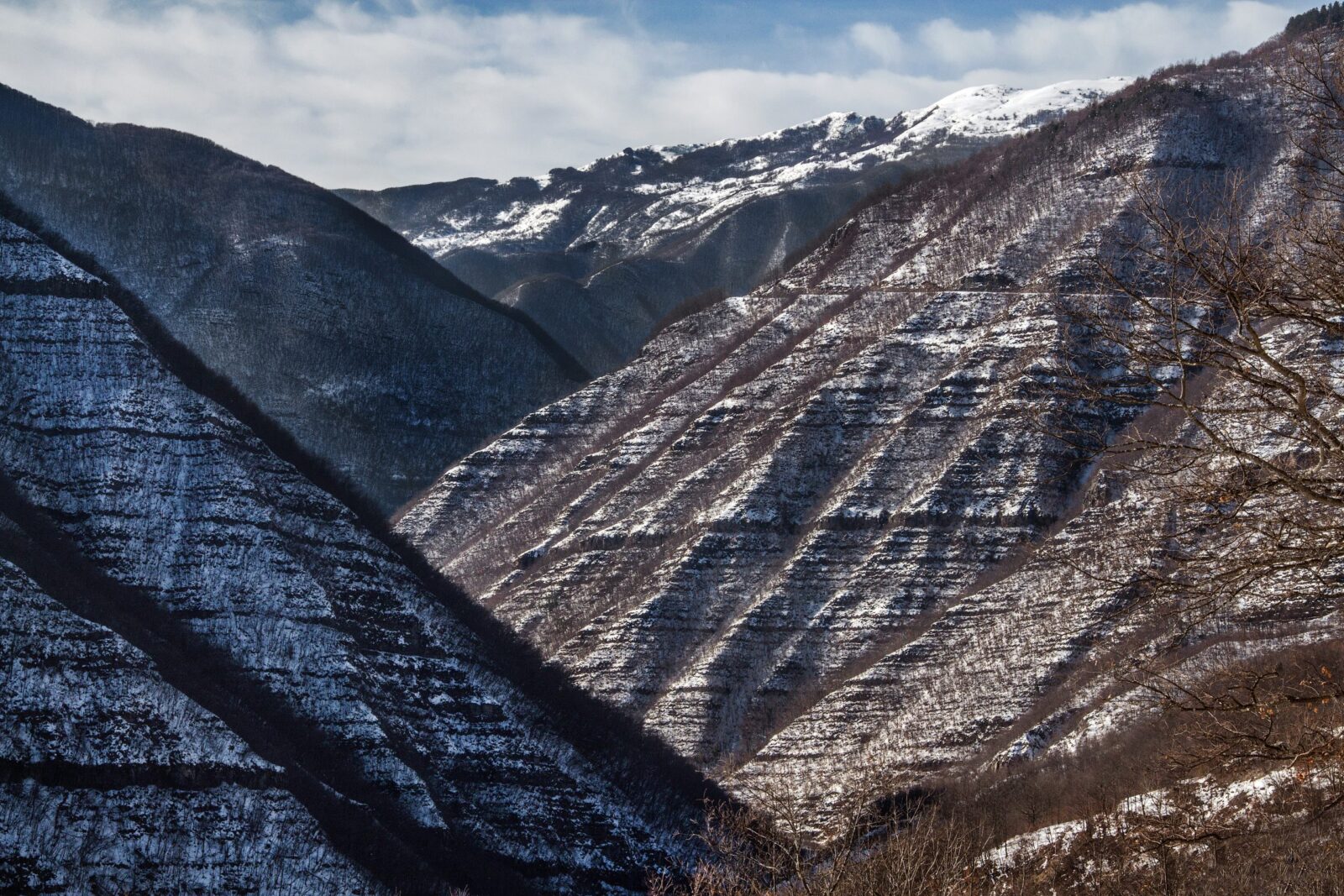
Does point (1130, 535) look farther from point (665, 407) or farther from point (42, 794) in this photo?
point (42, 794)

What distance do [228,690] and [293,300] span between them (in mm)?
111701

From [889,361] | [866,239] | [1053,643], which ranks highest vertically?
[866,239]

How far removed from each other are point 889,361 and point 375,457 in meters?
63.6

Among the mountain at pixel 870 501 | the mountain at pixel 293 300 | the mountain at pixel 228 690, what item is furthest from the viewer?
the mountain at pixel 293 300

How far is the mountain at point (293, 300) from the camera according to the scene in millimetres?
151875

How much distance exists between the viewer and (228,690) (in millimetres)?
58312

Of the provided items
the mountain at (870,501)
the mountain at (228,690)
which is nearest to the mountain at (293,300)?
the mountain at (870,501)

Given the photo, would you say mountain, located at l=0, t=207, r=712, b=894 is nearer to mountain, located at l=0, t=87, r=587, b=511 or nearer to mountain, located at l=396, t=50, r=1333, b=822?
mountain, located at l=396, t=50, r=1333, b=822

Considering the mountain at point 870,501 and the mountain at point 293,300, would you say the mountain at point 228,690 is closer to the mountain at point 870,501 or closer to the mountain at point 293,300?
the mountain at point 870,501

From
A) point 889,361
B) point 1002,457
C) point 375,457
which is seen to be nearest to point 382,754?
point 1002,457

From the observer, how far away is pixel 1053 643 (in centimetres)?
8238

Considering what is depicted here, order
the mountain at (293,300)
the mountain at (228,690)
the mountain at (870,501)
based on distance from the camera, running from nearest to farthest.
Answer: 1. the mountain at (228,690)
2. the mountain at (870,501)
3. the mountain at (293,300)

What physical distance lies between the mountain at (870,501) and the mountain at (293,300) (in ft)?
71.9

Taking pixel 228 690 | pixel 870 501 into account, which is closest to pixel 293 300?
pixel 870 501
